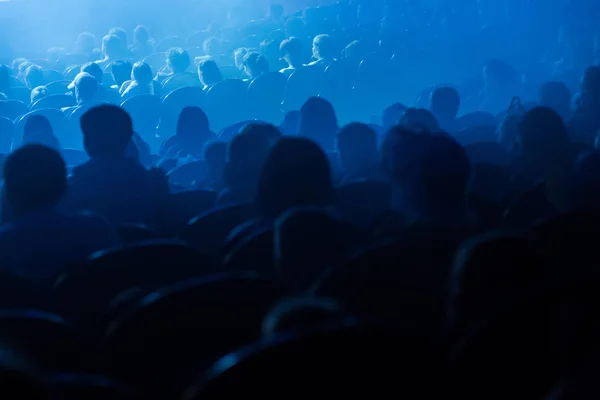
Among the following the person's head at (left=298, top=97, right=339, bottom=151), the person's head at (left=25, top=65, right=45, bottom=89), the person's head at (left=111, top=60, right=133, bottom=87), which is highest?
the person's head at (left=25, top=65, right=45, bottom=89)

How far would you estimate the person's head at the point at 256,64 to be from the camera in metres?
9.49

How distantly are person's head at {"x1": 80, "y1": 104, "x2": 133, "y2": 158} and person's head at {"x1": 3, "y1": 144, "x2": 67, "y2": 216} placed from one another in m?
0.92

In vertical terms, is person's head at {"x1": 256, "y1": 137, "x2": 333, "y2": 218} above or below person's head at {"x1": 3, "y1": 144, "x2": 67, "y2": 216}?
below

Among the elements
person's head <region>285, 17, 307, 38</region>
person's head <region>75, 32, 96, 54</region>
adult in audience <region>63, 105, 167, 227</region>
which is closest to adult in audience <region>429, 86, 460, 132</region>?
adult in audience <region>63, 105, 167, 227</region>

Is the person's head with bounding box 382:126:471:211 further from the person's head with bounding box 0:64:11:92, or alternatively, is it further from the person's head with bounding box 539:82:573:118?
the person's head with bounding box 0:64:11:92

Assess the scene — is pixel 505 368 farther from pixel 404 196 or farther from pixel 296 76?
pixel 296 76

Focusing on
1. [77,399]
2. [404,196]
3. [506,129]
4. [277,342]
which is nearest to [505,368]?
[277,342]

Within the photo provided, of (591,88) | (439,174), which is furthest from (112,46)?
(439,174)

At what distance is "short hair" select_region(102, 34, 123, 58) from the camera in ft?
41.0

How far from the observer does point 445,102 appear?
23.0 feet

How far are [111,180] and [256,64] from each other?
5843 millimetres

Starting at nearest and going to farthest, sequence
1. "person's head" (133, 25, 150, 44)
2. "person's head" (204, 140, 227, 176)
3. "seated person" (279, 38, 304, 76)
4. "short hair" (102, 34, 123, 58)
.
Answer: "person's head" (204, 140, 227, 176) < "seated person" (279, 38, 304, 76) < "short hair" (102, 34, 123, 58) < "person's head" (133, 25, 150, 44)

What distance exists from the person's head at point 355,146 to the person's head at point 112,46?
29.9ft

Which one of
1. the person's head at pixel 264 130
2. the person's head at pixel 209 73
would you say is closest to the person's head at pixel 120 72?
the person's head at pixel 209 73
